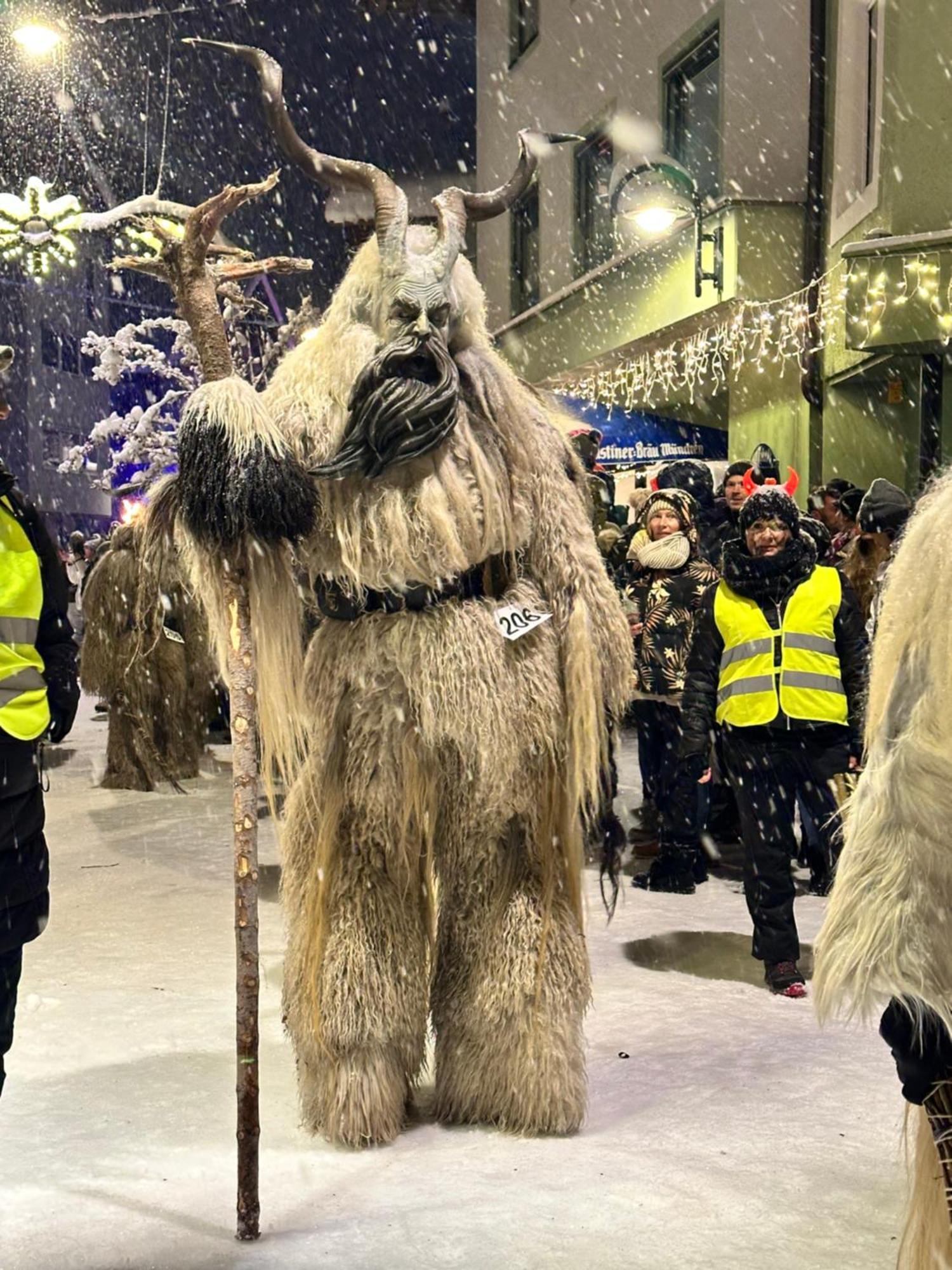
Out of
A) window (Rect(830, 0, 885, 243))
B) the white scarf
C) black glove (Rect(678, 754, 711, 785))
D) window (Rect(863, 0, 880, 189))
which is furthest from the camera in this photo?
window (Rect(830, 0, 885, 243))

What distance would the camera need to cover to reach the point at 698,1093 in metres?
3.78

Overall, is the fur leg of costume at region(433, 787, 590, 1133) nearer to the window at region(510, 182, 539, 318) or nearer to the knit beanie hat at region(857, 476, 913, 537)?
the knit beanie hat at region(857, 476, 913, 537)

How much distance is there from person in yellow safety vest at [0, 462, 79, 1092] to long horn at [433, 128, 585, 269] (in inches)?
47.8

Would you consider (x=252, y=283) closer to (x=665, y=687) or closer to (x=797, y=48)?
(x=797, y=48)

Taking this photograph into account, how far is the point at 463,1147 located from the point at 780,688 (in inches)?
84.1

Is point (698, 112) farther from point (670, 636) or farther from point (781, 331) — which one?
point (670, 636)

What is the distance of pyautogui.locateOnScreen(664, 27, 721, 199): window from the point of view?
41.3 feet

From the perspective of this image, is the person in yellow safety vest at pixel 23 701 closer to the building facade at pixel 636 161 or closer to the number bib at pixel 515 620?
the number bib at pixel 515 620

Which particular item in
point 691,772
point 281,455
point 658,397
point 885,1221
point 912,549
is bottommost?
point 885,1221

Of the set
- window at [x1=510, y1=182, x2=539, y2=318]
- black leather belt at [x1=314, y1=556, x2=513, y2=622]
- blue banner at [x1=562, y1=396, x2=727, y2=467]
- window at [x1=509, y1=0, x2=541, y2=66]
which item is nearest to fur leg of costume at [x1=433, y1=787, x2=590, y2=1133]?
black leather belt at [x1=314, y1=556, x2=513, y2=622]

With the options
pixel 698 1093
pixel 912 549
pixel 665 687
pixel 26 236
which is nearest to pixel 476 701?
pixel 698 1093

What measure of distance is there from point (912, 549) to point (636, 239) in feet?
42.5

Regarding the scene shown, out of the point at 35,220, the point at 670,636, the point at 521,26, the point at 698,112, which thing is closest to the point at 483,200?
the point at 670,636

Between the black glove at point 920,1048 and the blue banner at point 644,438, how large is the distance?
1224 cm
